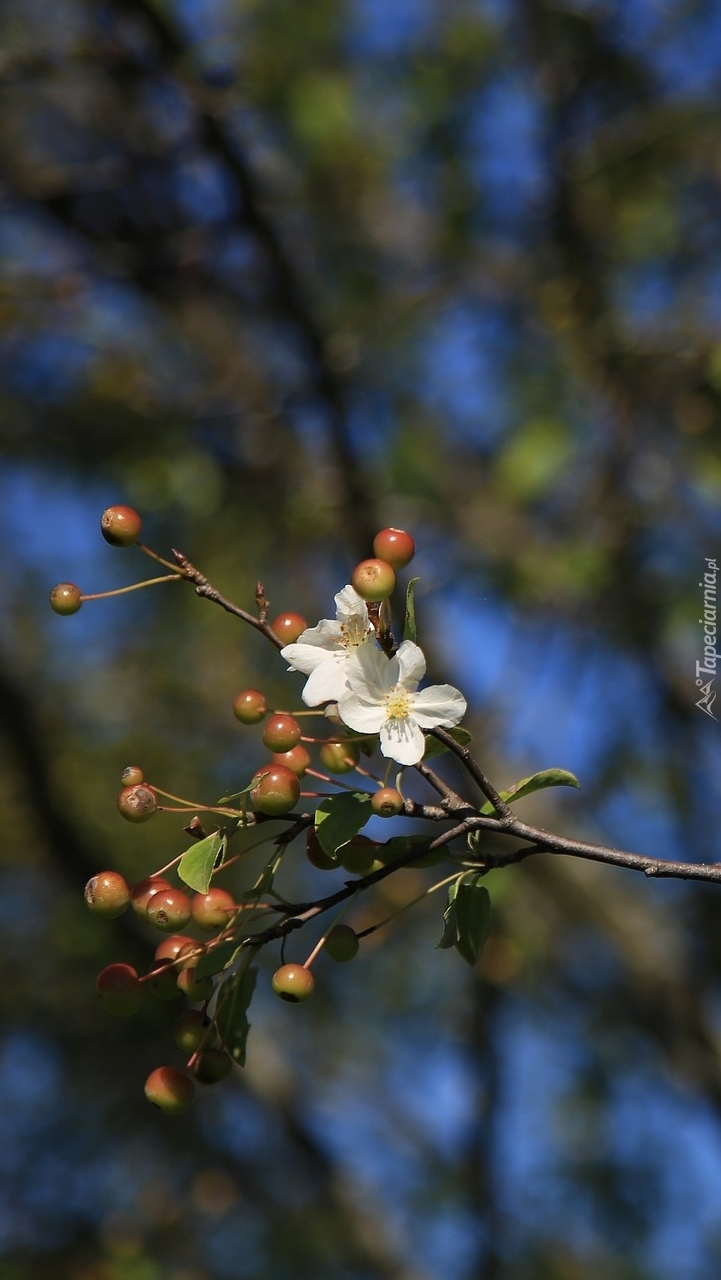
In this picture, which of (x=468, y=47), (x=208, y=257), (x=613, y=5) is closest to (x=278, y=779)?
(x=208, y=257)

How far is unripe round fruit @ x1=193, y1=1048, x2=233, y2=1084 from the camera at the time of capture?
98cm

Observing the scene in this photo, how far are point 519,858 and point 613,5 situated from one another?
11.8ft

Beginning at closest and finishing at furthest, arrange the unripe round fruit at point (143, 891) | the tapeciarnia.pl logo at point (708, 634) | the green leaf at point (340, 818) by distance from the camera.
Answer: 1. the green leaf at point (340, 818)
2. the unripe round fruit at point (143, 891)
3. the tapeciarnia.pl logo at point (708, 634)

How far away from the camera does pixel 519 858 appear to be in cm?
94

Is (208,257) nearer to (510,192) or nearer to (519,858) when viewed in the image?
(510,192)

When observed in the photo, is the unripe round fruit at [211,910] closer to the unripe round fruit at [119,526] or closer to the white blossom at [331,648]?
the white blossom at [331,648]

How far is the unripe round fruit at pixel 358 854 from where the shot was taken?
3.12 feet

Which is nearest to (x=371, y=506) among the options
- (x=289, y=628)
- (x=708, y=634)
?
(x=708, y=634)

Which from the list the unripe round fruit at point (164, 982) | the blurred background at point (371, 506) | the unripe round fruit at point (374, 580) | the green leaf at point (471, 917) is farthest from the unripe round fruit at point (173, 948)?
the blurred background at point (371, 506)

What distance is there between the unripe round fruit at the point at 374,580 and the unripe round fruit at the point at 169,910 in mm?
281

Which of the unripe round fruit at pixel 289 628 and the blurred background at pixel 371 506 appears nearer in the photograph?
the unripe round fruit at pixel 289 628

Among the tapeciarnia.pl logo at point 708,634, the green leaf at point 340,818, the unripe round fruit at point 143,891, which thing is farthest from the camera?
the tapeciarnia.pl logo at point 708,634

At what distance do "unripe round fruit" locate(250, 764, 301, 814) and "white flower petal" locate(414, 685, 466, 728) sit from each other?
110 mm

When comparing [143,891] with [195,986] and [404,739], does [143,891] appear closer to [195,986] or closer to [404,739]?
[195,986]
